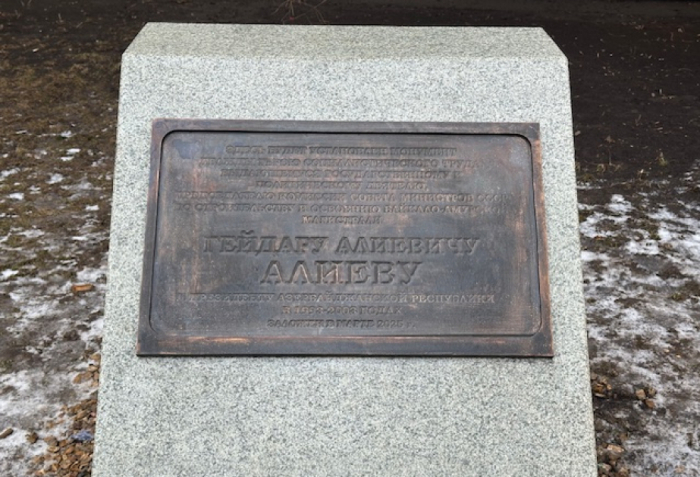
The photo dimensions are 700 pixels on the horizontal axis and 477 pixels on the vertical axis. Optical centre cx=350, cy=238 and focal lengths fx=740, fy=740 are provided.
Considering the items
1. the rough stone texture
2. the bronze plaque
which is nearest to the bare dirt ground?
the rough stone texture

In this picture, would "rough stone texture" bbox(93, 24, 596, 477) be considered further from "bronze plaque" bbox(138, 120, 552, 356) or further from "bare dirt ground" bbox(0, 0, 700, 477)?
"bare dirt ground" bbox(0, 0, 700, 477)

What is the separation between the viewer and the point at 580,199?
6008mm

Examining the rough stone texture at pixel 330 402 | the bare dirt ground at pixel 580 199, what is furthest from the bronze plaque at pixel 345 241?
the bare dirt ground at pixel 580 199

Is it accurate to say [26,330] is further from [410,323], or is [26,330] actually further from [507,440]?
[507,440]

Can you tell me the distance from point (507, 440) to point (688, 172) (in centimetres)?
434

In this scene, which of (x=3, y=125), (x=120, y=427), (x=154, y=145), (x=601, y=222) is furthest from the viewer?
(x=3, y=125)

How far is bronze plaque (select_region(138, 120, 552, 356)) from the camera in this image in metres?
2.93

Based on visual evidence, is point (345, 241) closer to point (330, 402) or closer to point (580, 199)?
point (330, 402)

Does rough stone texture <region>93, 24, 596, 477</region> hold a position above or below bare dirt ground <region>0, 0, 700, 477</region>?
below

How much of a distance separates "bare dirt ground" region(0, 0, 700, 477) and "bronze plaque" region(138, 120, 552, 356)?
4.51ft

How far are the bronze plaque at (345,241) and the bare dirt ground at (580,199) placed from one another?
138 centimetres

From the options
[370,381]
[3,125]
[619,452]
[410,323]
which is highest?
[3,125]

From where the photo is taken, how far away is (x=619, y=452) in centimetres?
383

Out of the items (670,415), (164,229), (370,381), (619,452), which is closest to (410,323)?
(370,381)
